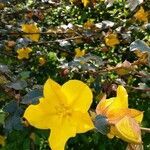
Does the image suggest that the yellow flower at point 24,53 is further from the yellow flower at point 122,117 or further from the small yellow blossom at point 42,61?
the yellow flower at point 122,117

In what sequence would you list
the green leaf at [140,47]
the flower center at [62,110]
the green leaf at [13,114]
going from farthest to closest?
the green leaf at [140,47] → the green leaf at [13,114] → the flower center at [62,110]

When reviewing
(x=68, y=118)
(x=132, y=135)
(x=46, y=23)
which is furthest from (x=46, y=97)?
(x=46, y=23)

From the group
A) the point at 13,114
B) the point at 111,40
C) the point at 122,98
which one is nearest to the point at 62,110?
the point at 122,98

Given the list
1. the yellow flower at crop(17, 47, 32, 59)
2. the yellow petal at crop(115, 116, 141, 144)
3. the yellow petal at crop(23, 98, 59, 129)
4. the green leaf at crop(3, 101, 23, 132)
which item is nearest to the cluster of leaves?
the yellow flower at crop(17, 47, 32, 59)

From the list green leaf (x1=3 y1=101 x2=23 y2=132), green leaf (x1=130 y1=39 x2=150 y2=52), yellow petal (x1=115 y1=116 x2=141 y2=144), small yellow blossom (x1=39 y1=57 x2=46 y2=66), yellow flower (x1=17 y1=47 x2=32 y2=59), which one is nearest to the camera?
yellow petal (x1=115 y1=116 x2=141 y2=144)

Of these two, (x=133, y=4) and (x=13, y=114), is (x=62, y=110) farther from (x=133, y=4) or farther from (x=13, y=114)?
(x=133, y=4)

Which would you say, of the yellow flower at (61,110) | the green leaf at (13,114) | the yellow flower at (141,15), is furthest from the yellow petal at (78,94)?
the yellow flower at (141,15)

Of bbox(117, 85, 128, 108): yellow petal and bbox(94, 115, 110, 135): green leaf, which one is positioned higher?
bbox(117, 85, 128, 108): yellow petal

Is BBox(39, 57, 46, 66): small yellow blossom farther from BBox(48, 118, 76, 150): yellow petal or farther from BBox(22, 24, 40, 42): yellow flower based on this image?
BBox(48, 118, 76, 150): yellow petal
